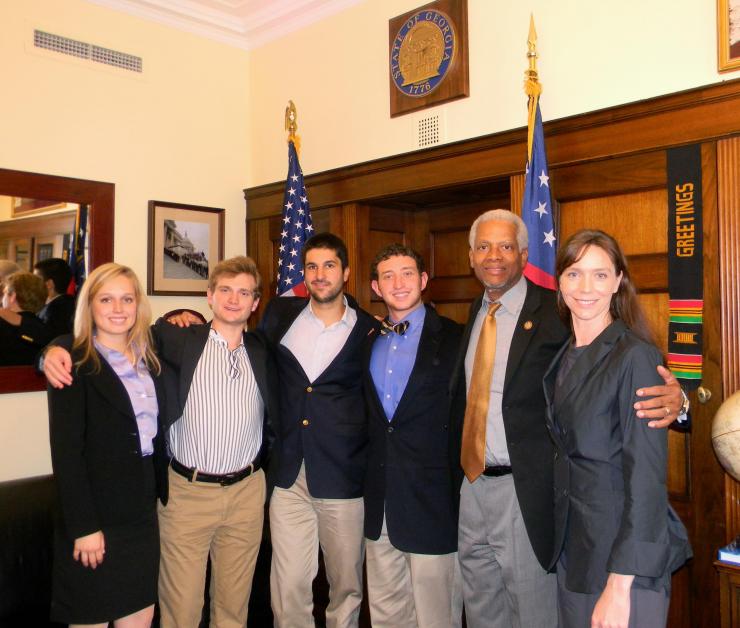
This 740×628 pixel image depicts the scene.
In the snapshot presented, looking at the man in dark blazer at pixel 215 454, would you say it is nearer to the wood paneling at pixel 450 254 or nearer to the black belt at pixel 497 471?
the black belt at pixel 497 471

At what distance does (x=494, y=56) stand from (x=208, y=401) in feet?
6.80

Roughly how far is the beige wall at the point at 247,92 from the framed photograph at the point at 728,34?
45 millimetres

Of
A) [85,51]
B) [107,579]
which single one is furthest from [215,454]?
[85,51]

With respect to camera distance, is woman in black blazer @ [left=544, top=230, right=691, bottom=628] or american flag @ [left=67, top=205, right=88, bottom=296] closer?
woman in black blazer @ [left=544, top=230, right=691, bottom=628]

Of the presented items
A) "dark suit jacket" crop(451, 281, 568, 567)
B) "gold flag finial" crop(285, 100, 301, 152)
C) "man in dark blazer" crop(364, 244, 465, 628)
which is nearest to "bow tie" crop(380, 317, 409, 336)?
"man in dark blazer" crop(364, 244, 465, 628)

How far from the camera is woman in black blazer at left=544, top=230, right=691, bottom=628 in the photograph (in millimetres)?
1564

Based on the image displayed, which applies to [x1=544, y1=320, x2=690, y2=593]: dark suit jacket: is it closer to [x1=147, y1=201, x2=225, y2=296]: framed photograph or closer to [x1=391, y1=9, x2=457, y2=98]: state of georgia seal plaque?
[x1=391, y1=9, x2=457, y2=98]: state of georgia seal plaque

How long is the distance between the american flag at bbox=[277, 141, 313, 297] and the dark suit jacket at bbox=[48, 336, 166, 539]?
1.58 metres

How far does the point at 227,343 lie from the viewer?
2.53 meters

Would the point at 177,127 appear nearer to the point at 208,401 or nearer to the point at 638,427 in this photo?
the point at 208,401

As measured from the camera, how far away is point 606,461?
1662 millimetres

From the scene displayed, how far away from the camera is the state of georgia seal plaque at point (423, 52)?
331 centimetres

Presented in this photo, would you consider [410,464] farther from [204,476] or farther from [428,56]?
[428,56]

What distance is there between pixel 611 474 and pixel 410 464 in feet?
2.83
